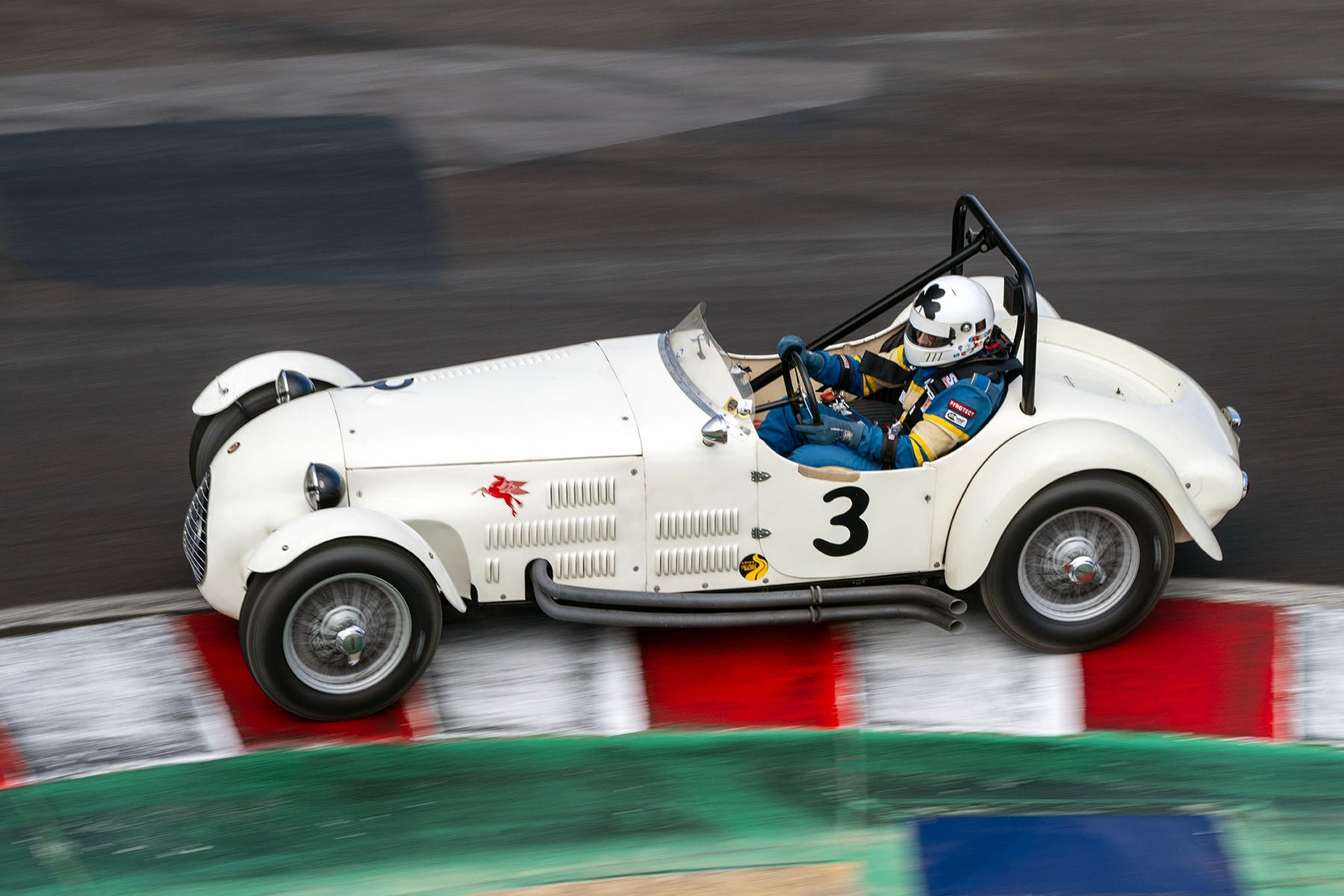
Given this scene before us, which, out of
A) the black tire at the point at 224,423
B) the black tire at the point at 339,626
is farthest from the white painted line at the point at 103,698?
the black tire at the point at 224,423

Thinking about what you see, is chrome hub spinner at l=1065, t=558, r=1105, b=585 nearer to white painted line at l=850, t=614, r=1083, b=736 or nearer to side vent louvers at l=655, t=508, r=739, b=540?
white painted line at l=850, t=614, r=1083, b=736

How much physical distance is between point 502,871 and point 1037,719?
216cm

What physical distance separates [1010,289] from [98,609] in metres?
4.38

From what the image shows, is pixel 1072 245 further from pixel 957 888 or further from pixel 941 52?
pixel 957 888

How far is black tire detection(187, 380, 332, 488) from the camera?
652cm

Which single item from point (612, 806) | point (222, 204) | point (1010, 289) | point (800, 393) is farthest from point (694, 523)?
point (222, 204)

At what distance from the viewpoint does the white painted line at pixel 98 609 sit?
6.34 meters

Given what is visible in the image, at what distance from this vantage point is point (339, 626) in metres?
5.43

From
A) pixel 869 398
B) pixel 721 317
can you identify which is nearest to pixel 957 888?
pixel 869 398

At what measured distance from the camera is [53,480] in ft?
24.6

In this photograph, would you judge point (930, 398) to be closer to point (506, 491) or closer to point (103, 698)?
point (506, 491)

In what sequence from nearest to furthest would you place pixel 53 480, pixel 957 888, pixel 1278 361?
→ pixel 957 888
pixel 53 480
pixel 1278 361

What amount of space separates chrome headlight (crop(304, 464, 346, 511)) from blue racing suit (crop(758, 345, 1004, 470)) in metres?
1.74

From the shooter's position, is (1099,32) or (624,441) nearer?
(624,441)
